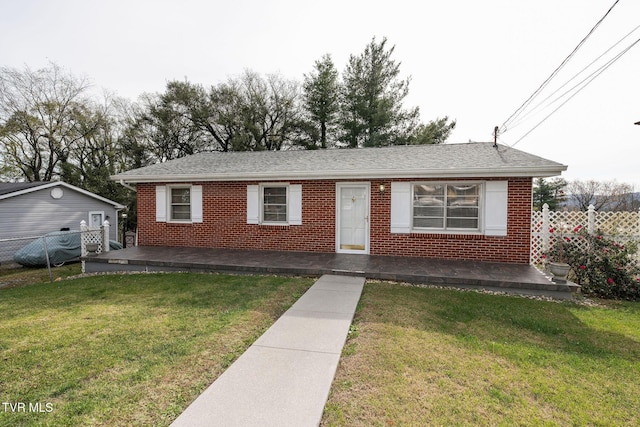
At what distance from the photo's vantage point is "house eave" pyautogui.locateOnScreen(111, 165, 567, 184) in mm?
7055

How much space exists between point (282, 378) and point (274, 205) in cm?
672

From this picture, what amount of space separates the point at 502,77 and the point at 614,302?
7033mm

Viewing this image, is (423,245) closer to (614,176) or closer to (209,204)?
(209,204)

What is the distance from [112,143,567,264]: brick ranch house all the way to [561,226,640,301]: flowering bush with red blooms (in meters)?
1.01

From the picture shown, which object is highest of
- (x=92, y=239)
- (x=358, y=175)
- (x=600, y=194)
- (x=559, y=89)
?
(x=559, y=89)

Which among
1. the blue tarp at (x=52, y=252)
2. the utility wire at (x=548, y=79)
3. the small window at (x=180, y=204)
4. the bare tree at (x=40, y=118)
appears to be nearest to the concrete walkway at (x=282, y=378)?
the small window at (x=180, y=204)

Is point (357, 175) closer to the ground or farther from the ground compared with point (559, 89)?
closer to the ground

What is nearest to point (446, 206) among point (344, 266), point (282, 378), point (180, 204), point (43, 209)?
point (344, 266)

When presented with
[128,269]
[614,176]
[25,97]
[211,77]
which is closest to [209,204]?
[128,269]

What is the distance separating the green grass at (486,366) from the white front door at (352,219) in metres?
3.62

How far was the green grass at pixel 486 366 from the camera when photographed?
8.08 feet

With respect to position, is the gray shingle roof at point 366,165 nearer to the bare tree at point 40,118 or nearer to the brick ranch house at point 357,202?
the brick ranch house at point 357,202

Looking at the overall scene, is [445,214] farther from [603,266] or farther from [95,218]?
[95,218]

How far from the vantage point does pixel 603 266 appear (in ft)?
20.7
